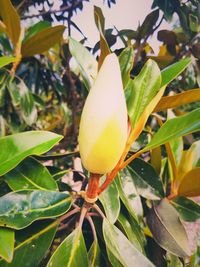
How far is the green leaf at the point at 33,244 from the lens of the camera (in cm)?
60

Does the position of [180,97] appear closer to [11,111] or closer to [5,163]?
[5,163]

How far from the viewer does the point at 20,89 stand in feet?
4.02

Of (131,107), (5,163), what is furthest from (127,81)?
(5,163)

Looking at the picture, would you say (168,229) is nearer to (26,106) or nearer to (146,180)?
(146,180)

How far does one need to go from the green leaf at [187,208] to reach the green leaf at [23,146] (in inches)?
17.3

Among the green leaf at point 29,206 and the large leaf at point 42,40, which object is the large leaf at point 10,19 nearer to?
the large leaf at point 42,40

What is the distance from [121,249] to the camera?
0.60 metres

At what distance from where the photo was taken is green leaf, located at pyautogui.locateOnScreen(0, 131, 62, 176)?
1.86 feet

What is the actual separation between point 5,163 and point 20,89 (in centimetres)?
71

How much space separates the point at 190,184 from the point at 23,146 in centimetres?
43

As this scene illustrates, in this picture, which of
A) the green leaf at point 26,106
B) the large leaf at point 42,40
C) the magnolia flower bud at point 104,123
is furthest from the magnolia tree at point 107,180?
the green leaf at point 26,106

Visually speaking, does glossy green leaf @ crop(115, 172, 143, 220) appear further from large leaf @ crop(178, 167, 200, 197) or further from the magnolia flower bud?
the magnolia flower bud

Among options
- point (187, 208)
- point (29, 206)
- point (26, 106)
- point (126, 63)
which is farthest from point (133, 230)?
point (26, 106)

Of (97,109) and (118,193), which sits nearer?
(97,109)
